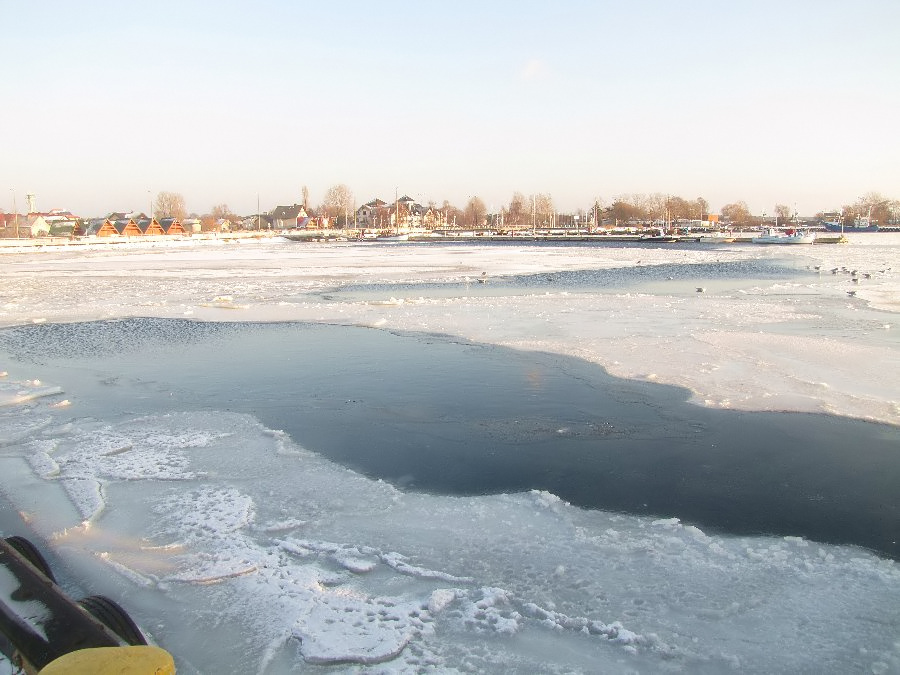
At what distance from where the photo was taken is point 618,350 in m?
10.6

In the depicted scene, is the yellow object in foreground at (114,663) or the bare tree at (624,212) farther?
the bare tree at (624,212)

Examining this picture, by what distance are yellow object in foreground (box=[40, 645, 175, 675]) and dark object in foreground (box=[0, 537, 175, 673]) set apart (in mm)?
19

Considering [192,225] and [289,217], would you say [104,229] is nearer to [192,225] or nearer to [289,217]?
[192,225]

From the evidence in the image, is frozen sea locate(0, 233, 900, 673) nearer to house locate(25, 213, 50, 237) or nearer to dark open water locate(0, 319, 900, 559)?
dark open water locate(0, 319, 900, 559)

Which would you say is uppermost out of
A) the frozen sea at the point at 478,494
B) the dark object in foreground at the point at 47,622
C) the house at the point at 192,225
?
the house at the point at 192,225

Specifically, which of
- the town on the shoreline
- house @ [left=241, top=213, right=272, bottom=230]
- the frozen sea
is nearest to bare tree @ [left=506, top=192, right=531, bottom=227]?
the town on the shoreline

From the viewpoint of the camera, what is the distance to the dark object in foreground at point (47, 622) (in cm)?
279

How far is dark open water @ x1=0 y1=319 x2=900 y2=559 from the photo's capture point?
17.4 ft

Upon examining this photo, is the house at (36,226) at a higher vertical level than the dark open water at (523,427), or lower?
higher

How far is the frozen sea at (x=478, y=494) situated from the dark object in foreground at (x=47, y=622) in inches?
16.3

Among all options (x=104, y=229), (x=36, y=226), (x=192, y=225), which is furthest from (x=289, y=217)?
(x=104, y=229)

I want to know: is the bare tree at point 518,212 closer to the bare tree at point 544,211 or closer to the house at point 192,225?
the bare tree at point 544,211

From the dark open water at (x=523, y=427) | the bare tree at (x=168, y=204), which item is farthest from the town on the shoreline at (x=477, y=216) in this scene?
the dark open water at (x=523, y=427)

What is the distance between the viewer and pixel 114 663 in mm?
2279
